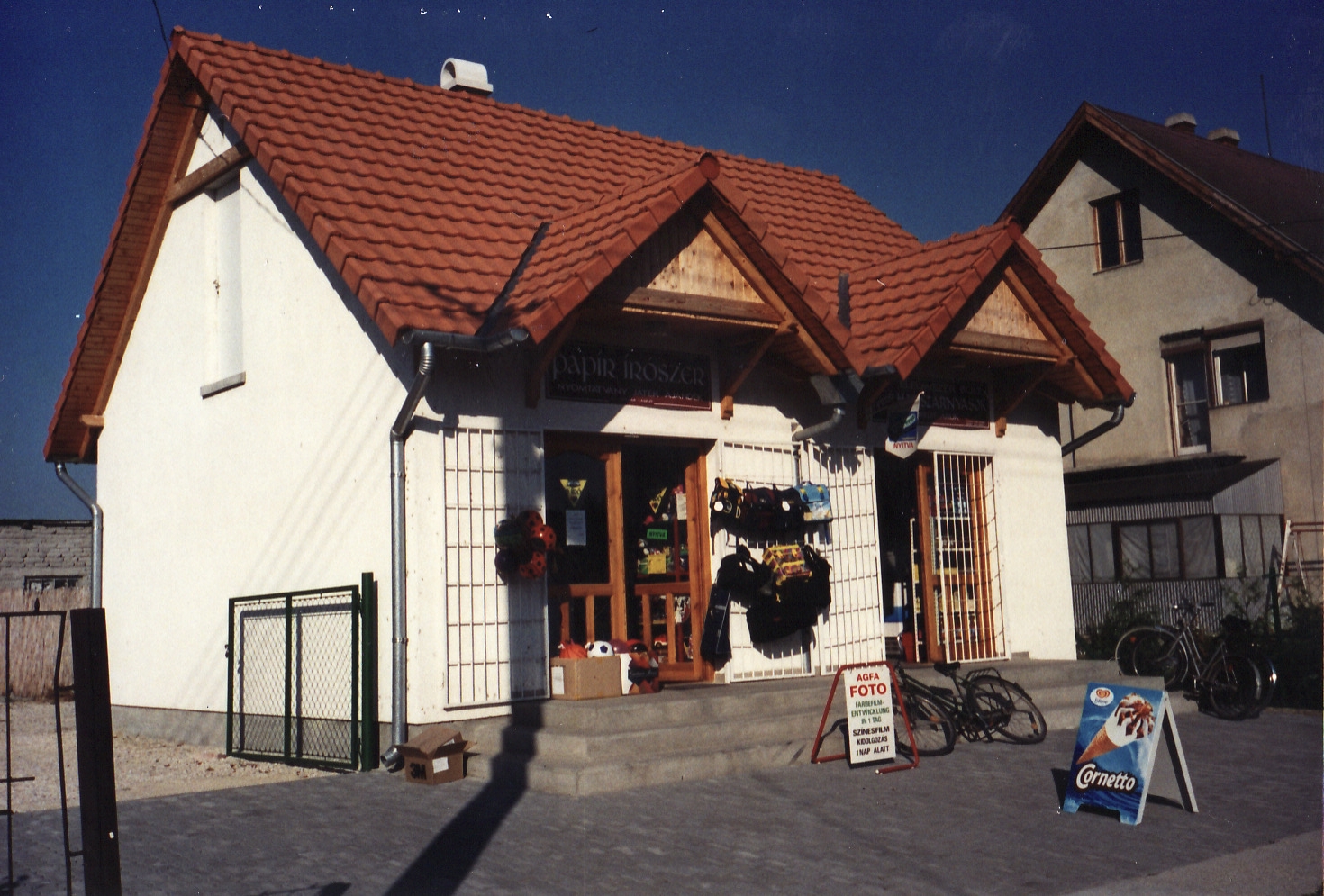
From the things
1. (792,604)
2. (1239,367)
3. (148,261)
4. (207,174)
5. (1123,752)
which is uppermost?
(207,174)

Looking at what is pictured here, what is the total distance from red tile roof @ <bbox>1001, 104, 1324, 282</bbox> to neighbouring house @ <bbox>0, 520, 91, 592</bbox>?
73.4ft

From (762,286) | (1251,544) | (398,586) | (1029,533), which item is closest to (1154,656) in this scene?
(1029,533)

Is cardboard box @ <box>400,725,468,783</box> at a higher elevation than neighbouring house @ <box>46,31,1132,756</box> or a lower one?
lower

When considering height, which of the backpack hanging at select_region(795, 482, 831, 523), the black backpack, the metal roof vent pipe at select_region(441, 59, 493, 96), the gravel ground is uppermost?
the metal roof vent pipe at select_region(441, 59, 493, 96)

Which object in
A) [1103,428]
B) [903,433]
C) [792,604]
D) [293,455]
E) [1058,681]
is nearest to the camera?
[293,455]

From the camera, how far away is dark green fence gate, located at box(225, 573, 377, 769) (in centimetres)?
995

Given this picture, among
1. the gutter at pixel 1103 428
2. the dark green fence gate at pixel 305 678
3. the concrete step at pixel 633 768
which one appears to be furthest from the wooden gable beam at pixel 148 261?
the gutter at pixel 1103 428

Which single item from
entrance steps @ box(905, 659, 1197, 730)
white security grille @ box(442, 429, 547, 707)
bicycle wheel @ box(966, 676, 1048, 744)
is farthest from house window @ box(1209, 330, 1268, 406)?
white security grille @ box(442, 429, 547, 707)

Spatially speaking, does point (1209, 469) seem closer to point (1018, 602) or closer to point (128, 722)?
point (1018, 602)

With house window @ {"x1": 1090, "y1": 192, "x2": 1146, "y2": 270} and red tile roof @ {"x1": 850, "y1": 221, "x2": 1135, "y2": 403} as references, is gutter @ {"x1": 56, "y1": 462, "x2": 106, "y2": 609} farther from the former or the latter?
house window @ {"x1": 1090, "y1": 192, "x2": 1146, "y2": 270}

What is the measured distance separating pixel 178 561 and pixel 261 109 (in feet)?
15.7

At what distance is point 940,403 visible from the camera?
45.5 ft

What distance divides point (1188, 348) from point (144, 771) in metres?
20.6

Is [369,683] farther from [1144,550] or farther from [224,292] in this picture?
[1144,550]
